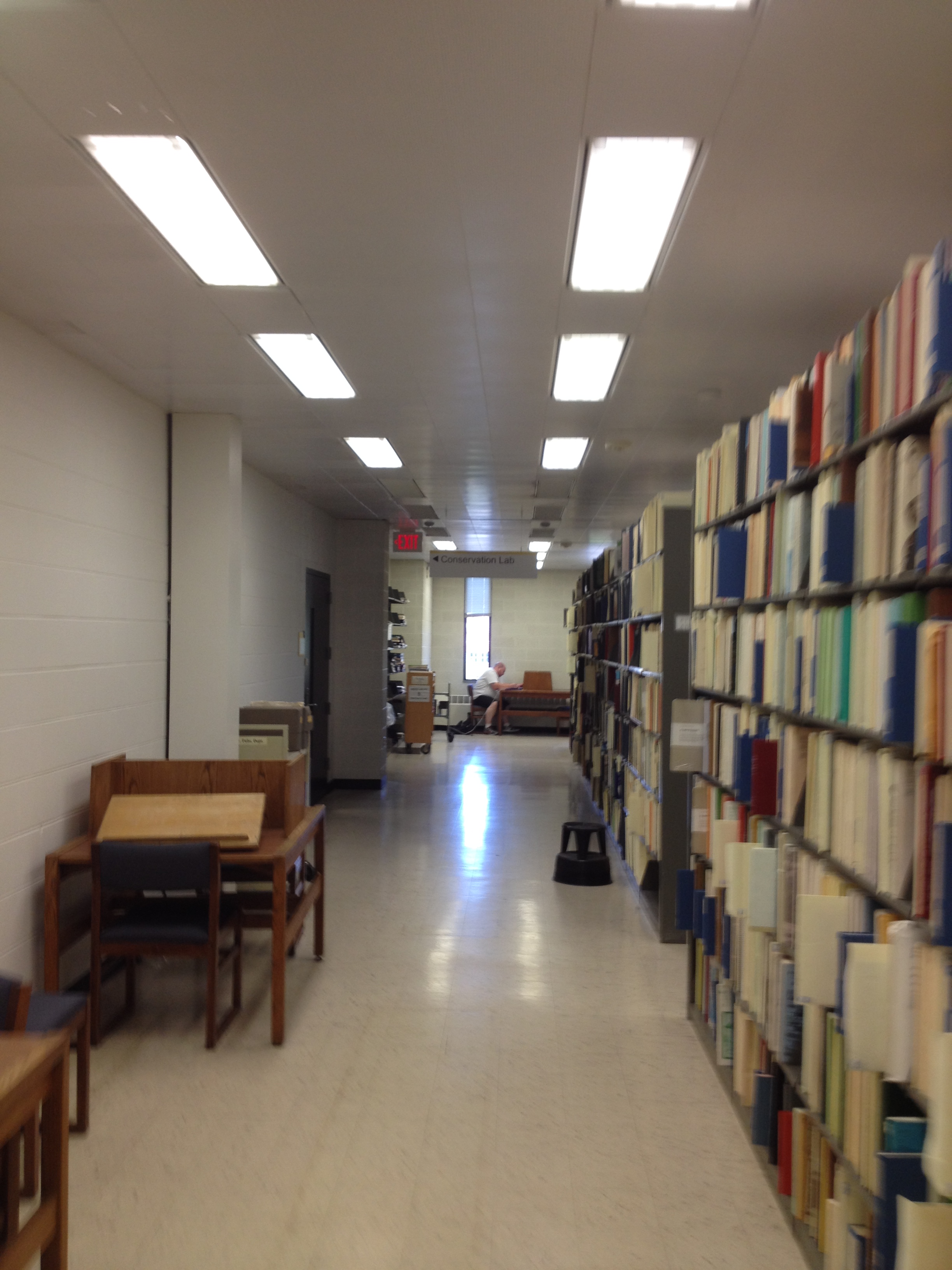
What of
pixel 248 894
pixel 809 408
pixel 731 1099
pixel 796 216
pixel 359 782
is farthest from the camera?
pixel 359 782

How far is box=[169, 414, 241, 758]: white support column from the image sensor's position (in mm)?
5418

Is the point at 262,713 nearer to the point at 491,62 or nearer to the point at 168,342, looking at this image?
the point at 168,342

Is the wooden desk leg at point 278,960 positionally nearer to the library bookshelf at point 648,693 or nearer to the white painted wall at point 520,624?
the library bookshelf at point 648,693

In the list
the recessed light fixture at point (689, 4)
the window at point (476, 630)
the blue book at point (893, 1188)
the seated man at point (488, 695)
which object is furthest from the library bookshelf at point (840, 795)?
the window at point (476, 630)

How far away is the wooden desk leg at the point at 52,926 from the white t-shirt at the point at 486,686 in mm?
12844

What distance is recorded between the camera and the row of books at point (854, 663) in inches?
67.9

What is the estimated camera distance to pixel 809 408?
2533 millimetres

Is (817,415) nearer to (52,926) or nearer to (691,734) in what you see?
(691,734)

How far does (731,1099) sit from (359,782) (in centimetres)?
729

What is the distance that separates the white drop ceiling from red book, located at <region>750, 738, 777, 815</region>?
160 cm

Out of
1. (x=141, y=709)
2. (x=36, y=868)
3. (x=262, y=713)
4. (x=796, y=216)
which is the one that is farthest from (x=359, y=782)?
(x=796, y=216)

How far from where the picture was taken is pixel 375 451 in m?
6.55

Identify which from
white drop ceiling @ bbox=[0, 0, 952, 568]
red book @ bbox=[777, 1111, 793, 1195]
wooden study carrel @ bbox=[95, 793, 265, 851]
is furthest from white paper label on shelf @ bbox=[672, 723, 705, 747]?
wooden study carrel @ bbox=[95, 793, 265, 851]

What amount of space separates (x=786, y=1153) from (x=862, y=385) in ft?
6.83
